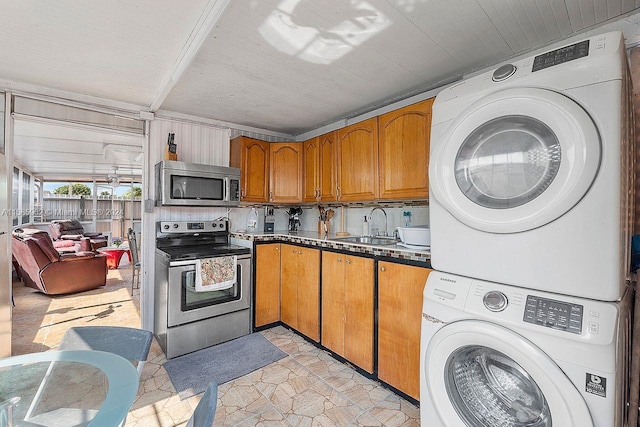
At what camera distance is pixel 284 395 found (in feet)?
6.47

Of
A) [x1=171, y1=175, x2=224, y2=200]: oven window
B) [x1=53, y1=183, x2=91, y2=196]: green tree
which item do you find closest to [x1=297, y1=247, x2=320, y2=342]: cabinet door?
[x1=171, y1=175, x2=224, y2=200]: oven window

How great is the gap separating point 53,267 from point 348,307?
14.1 feet

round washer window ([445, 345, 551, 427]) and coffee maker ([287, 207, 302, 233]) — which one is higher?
coffee maker ([287, 207, 302, 233])

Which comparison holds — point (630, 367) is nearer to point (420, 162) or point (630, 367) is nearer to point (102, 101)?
point (420, 162)

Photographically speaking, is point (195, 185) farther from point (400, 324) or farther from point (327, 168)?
point (400, 324)

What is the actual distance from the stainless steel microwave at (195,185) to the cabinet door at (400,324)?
1811 mm

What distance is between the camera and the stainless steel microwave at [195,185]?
107 inches

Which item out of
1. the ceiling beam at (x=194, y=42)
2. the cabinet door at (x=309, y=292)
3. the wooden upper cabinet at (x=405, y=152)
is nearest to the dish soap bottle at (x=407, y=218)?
the wooden upper cabinet at (x=405, y=152)

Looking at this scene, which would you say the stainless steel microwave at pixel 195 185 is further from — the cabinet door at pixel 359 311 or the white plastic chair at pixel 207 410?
the white plastic chair at pixel 207 410

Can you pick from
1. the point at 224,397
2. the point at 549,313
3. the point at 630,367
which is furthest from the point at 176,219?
the point at 630,367

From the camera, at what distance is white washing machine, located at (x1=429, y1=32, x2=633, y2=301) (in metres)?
0.95

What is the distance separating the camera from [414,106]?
83.7 inches

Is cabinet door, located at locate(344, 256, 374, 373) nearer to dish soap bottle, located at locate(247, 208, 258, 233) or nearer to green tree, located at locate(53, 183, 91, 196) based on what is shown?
dish soap bottle, located at locate(247, 208, 258, 233)

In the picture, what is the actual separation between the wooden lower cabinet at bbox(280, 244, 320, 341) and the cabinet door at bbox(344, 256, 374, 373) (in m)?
0.38
